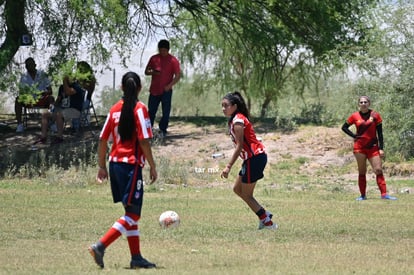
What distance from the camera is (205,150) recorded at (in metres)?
22.5

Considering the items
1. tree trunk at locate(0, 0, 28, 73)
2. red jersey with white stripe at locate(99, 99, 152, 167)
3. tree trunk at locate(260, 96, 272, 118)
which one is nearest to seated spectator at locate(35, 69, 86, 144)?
tree trunk at locate(0, 0, 28, 73)

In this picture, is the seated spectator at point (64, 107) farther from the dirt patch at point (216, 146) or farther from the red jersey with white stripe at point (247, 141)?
the red jersey with white stripe at point (247, 141)

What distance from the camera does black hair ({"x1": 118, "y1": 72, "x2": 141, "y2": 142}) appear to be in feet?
32.0

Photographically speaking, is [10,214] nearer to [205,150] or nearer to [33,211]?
[33,211]

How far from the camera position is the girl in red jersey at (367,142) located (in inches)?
666

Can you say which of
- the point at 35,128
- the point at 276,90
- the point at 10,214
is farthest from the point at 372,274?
the point at 276,90

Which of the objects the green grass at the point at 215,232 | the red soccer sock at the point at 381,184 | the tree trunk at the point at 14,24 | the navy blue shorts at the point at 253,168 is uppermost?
the tree trunk at the point at 14,24

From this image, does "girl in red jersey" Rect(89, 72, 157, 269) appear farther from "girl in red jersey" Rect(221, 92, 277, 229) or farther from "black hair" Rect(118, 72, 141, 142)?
"girl in red jersey" Rect(221, 92, 277, 229)

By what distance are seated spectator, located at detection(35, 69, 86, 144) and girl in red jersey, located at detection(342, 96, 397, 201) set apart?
771 cm

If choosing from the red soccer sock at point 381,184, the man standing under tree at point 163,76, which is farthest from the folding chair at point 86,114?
the red soccer sock at point 381,184

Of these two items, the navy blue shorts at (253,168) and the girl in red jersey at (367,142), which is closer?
the navy blue shorts at (253,168)

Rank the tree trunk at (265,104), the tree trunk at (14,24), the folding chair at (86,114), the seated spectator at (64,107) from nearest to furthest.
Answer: the tree trunk at (14,24) < the seated spectator at (64,107) < the folding chair at (86,114) < the tree trunk at (265,104)

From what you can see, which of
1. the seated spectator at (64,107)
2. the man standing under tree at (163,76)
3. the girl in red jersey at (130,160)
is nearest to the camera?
the girl in red jersey at (130,160)

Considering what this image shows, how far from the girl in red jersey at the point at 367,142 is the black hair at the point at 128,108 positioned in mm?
7780
